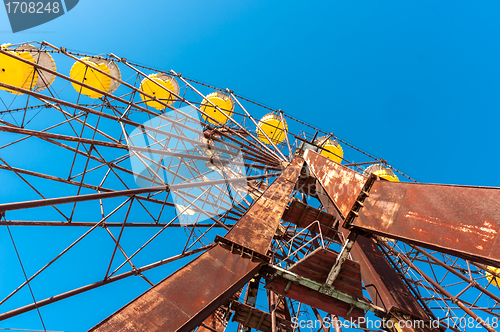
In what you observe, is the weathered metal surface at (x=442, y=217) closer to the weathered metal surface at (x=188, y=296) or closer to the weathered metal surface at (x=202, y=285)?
the weathered metal surface at (x=202, y=285)

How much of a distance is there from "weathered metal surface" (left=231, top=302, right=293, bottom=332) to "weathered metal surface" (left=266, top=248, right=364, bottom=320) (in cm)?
644

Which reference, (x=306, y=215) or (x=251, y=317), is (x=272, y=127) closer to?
(x=306, y=215)

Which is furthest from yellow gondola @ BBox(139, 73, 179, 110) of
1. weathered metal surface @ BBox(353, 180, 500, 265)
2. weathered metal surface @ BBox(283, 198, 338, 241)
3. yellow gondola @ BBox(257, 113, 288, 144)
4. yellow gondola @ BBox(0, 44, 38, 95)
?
weathered metal surface @ BBox(353, 180, 500, 265)

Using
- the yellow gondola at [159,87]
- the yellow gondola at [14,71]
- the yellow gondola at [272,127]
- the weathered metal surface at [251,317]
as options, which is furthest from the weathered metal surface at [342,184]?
the yellow gondola at [14,71]

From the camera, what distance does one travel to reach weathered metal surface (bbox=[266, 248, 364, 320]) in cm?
515

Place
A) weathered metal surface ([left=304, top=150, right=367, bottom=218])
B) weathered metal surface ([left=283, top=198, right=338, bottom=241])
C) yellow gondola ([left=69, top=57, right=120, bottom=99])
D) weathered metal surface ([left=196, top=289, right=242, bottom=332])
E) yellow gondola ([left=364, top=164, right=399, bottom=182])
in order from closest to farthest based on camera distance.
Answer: weathered metal surface ([left=304, top=150, right=367, bottom=218])
weathered metal surface ([left=196, top=289, right=242, bottom=332])
weathered metal surface ([left=283, top=198, right=338, bottom=241])
yellow gondola ([left=69, top=57, right=120, bottom=99])
yellow gondola ([left=364, top=164, right=399, bottom=182])

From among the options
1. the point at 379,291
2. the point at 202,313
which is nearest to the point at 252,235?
the point at 202,313

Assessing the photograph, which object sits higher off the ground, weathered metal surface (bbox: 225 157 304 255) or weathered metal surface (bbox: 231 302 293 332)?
weathered metal surface (bbox: 225 157 304 255)

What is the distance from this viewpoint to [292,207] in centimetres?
1159

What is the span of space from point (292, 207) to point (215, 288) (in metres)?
8.03

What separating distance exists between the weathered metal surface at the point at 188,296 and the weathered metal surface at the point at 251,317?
7701 millimetres

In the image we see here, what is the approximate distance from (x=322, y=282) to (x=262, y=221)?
173 cm

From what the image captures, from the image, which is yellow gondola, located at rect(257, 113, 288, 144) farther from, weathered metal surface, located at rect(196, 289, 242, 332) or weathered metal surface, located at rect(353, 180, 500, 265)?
weathered metal surface, located at rect(353, 180, 500, 265)

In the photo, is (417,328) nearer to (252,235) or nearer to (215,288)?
(252,235)
